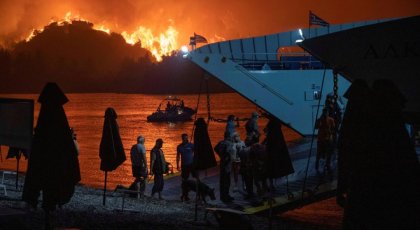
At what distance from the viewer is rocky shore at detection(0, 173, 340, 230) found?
9500mm

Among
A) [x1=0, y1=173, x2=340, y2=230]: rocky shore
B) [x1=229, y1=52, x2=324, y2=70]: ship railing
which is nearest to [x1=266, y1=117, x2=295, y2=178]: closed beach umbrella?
[x1=0, y1=173, x2=340, y2=230]: rocky shore

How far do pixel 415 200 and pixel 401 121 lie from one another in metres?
0.79

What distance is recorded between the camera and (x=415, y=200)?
580 cm

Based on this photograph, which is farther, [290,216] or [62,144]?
[290,216]

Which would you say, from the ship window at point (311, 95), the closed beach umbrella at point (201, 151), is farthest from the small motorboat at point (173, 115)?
the closed beach umbrella at point (201, 151)

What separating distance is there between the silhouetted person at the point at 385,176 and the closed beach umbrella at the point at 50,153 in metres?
4.61

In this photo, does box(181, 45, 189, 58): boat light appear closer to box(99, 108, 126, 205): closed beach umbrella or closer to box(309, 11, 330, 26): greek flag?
box(309, 11, 330, 26): greek flag

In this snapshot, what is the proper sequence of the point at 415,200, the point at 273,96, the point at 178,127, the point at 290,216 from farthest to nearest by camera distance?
the point at 178,127
the point at 273,96
the point at 290,216
the point at 415,200

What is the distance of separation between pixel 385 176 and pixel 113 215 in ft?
20.7

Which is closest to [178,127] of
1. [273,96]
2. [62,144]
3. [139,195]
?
[273,96]

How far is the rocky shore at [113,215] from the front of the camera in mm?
9500

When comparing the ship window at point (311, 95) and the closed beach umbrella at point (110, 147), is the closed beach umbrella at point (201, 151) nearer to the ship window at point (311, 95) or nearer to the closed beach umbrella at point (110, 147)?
the closed beach umbrella at point (110, 147)

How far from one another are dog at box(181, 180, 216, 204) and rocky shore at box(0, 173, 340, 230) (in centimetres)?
29

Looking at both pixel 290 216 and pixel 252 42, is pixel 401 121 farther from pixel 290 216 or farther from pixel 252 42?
pixel 252 42
